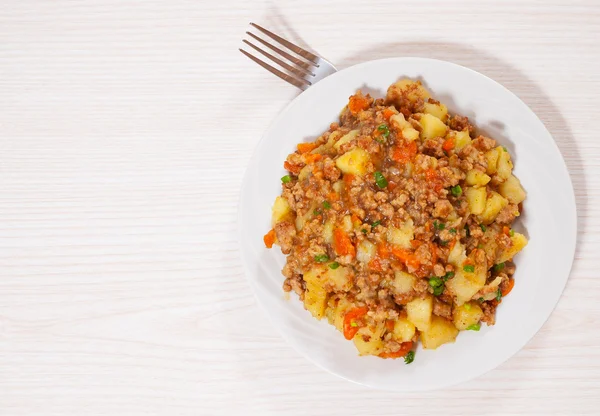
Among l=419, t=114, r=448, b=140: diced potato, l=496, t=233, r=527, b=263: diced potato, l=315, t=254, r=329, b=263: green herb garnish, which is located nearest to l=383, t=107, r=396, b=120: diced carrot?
l=419, t=114, r=448, b=140: diced potato

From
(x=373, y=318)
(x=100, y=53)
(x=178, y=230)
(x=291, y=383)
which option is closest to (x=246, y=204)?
(x=178, y=230)

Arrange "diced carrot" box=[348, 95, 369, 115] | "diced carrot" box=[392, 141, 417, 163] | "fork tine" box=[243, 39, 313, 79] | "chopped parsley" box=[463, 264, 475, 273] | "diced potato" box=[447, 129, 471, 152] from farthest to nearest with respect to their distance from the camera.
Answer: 1. "fork tine" box=[243, 39, 313, 79]
2. "diced carrot" box=[348, 95, 369, 115]
3. "diced potato" box=[447, 129, 471, 152]
4. "diced carrot" box=[392, 141, 417, 163]
5. "chopped parsley" box=[463, 264, 475, 273]

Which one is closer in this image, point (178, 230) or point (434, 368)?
point (434, 368)

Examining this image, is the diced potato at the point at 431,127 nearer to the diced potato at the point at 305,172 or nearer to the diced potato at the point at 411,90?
the diced potato at the point at 411,90

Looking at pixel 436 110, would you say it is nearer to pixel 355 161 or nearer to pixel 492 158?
pixel 492 158

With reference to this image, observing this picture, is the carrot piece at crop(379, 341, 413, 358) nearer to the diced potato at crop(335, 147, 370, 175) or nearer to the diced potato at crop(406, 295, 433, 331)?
the diced potato at crop(406, 295, 433, 331)

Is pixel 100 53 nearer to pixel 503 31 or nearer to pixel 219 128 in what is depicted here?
pixel 219 128
